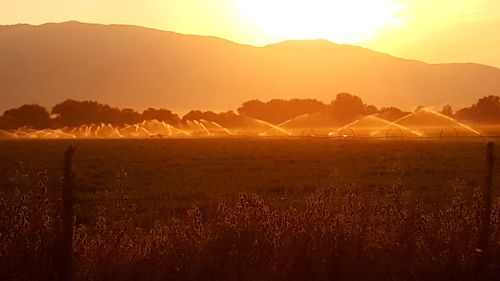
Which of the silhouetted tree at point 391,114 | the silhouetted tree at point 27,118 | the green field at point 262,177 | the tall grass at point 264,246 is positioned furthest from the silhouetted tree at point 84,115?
the tall grass at point 264,246

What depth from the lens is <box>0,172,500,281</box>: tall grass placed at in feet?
25.2

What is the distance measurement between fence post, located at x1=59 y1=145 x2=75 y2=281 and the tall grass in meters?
0.13

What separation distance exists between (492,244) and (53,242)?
5463mm

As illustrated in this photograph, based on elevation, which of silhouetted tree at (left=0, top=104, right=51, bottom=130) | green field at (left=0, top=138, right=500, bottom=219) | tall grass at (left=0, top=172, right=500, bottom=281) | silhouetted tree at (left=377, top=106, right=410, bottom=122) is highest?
silhouetted tree at (left=377, top=106, right=410, bottom=122)

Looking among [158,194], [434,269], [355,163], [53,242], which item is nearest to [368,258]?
[434,269]

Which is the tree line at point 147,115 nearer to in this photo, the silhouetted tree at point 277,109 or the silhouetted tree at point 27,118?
the silhouetted tree at point 27,118

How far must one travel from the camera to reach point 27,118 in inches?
5133

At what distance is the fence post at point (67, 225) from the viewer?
24.1 ft

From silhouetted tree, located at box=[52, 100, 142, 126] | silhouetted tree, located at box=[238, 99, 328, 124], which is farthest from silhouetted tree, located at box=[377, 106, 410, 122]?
silhouetted tree, located at box=[52, 100, 142, 126]

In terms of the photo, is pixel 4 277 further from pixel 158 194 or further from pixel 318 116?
pixel 318 116

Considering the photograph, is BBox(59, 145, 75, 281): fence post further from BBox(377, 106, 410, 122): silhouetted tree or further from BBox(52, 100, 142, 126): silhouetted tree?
BBox(377, 106, 410, 122): silhouetted tree

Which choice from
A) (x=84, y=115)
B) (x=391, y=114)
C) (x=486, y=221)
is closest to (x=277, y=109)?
(x=391, y=114)

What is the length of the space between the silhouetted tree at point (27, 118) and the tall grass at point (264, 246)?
12738 centimetres

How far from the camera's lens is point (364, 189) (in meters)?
20.5
